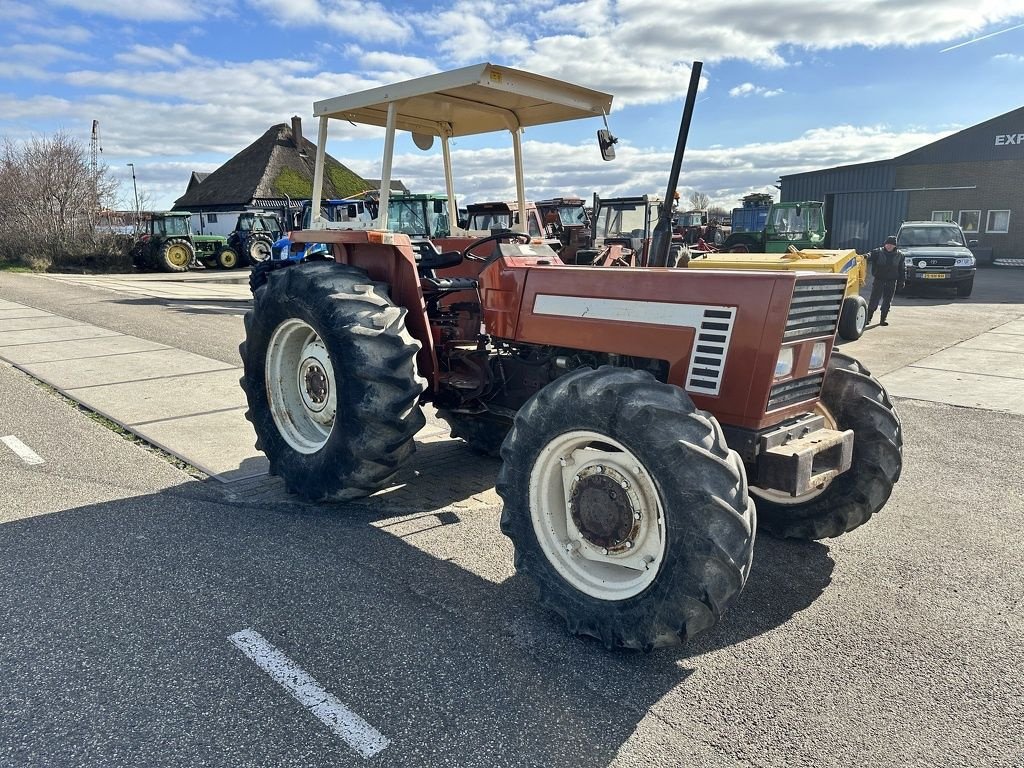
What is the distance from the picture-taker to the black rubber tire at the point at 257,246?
89.0 feet

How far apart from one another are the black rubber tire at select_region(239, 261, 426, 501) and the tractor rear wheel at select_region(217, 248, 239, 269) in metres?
26.0

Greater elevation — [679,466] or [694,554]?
[679,466]

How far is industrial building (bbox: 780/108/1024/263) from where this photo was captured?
31.9 metres

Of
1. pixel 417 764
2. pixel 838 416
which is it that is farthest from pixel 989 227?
pixel 417 764

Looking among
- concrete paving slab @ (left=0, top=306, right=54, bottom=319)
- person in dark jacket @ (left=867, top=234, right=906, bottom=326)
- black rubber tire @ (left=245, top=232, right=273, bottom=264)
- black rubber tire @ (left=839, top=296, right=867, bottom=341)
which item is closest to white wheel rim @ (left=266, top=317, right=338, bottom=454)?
black rubber tire @ (left=839, top=296, right=867, bottom=341)

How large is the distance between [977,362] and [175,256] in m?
25.9

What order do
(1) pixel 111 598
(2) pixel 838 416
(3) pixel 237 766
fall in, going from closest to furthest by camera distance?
(3) pixel 237 766, (1) pixel 111 598, (2) pixel 838 416

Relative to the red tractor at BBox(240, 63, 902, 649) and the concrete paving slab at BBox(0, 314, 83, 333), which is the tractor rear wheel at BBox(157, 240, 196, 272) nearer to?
the concrete paving slab at BBox(0, 314, 83, 333)

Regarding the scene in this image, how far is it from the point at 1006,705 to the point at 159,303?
16963 mm

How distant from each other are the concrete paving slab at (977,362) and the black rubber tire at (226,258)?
82.3 feet

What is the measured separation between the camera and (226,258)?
2842 centimetres

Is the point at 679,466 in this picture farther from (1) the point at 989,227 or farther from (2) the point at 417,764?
(1) the point at 989,227

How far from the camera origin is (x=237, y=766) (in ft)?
7.65

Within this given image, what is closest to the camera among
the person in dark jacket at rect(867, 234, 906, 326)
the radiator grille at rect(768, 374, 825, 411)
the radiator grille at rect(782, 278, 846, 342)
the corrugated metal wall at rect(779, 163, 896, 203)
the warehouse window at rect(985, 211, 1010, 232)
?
the radiator grille at rect(782, 278, 846, 342)
